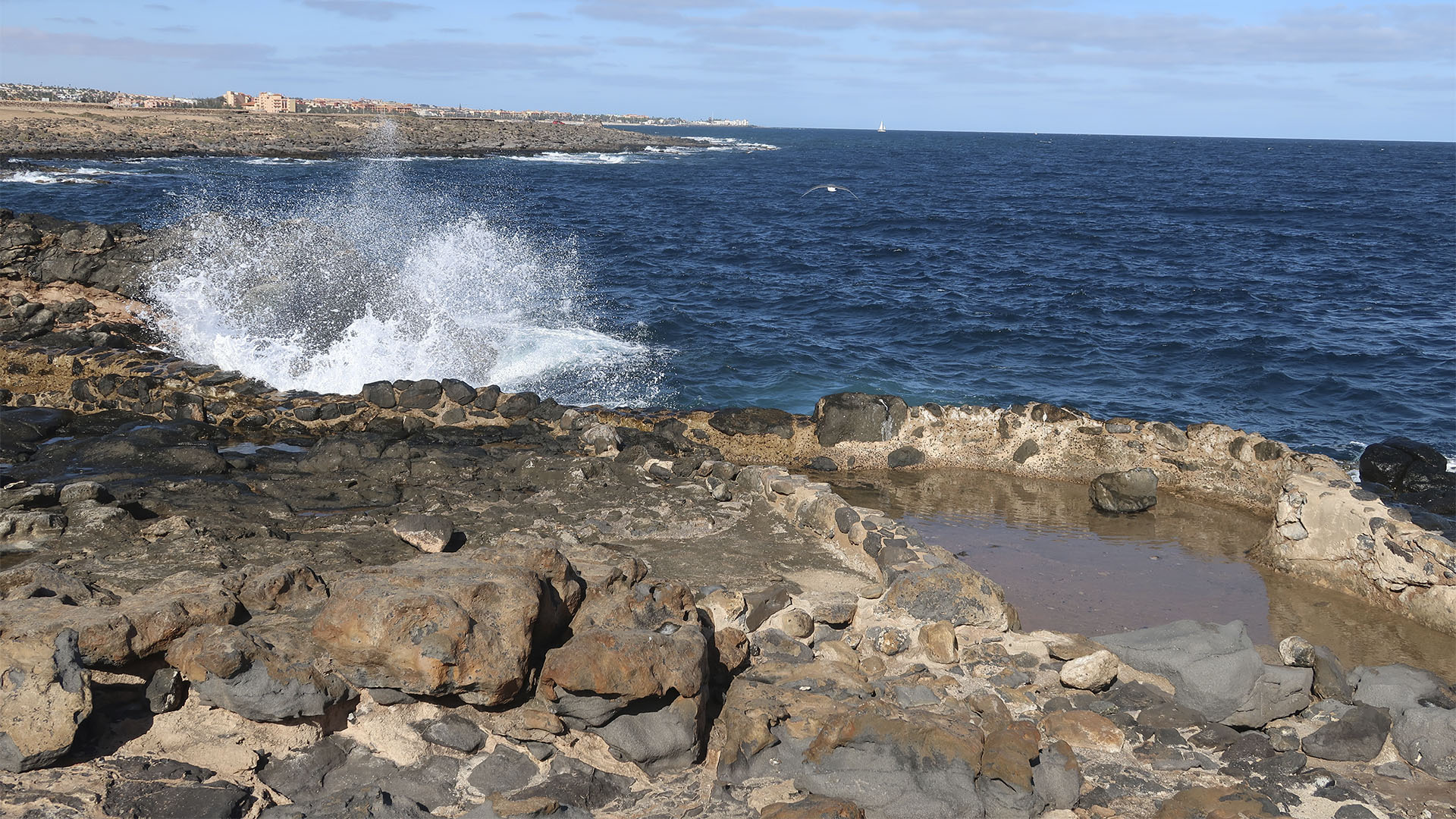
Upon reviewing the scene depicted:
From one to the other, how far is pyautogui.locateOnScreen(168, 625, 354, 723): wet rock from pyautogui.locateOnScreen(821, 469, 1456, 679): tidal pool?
16.0ft

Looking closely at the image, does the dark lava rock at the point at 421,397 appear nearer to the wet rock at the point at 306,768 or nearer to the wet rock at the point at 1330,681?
the wet rock at the point at 306,768

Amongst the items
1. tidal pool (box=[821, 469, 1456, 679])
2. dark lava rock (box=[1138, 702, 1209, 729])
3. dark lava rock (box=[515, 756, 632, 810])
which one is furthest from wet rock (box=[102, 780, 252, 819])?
tidal pool (box=[821, 469, 1456, 679])

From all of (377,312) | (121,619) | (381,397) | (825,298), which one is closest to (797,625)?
(121,619)

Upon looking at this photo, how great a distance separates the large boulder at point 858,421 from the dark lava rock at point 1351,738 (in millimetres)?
6077

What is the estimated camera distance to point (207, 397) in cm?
1134

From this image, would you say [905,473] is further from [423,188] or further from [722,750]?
[423,188]

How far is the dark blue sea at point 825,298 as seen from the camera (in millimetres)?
15172

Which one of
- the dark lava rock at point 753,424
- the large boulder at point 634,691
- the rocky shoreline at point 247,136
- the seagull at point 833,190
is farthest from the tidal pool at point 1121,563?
the rocky shoreline at point 247,136

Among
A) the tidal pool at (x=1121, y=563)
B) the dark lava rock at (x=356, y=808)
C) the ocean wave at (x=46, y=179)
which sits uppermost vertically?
the ocean wave at (x=46, y=179)

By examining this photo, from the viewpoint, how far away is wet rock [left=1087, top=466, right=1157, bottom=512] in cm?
983

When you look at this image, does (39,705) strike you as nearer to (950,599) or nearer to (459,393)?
(950,599)

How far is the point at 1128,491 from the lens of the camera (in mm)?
9844

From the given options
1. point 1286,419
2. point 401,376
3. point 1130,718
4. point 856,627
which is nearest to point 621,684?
point 856,627

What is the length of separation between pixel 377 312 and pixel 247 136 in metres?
64.3
